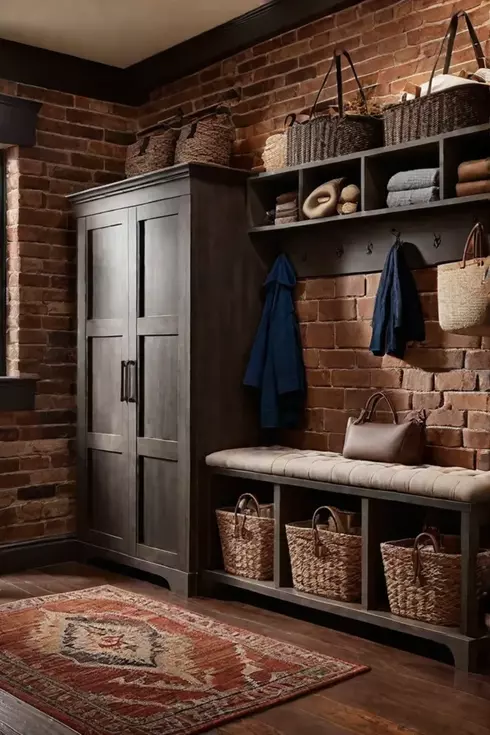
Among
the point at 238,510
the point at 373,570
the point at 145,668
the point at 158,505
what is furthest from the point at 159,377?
the point at 145,668

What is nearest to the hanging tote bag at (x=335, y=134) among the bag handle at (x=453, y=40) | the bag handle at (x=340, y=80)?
the bag handle at (x=340, y=80)

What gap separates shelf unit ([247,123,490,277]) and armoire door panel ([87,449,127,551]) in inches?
55.3

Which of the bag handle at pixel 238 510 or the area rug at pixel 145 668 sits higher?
the bag handle at pixel 238 510

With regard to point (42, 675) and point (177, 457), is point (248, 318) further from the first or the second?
point (42, 675)

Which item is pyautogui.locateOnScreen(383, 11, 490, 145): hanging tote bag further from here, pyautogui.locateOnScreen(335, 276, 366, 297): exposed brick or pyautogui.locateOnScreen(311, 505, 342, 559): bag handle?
pyautogui.locateOnScreen(311, 505, 342, 559): bag handle

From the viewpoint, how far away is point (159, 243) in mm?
4617

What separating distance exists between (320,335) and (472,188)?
47.3 inches

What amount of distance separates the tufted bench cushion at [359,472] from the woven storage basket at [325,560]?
19 centimetres

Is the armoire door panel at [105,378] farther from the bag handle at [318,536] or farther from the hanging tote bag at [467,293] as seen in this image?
the hanging tote bag at [467,293]

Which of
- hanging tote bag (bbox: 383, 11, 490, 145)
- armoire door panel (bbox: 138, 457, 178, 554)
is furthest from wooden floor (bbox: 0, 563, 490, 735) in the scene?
hanging tote bag (bbox: 383, 11, 490, 145)

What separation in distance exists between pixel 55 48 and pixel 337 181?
2061mm

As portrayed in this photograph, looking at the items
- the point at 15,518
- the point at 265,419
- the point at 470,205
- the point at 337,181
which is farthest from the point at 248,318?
the point at 15,518

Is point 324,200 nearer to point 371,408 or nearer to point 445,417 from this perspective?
point 371,408

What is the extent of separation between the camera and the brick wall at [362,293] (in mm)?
3875
